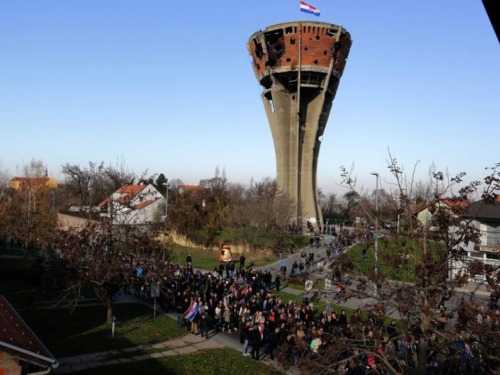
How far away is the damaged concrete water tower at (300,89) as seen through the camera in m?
58.1

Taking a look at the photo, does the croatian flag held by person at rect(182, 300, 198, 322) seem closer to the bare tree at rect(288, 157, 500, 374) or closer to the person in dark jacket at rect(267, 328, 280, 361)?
the person in dark jacket at rect(267, 328, 280, 361)

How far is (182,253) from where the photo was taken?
47125 millimetres

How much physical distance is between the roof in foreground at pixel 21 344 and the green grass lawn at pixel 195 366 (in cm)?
742

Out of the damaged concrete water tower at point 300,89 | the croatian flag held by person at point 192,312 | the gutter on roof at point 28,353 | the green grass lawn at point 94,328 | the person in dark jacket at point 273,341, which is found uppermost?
the damaged concrete water tower at point 300,89

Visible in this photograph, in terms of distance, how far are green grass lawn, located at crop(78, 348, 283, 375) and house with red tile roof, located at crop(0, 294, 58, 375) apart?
758cm

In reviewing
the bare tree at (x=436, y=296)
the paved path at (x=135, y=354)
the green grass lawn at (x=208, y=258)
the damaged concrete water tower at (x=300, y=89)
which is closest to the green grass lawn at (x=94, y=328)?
the paved path at (x=135, y=354)

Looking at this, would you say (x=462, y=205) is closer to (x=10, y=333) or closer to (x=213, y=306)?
(x=10, y=333)

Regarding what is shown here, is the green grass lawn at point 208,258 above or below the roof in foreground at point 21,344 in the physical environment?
below

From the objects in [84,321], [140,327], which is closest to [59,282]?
[84,321]

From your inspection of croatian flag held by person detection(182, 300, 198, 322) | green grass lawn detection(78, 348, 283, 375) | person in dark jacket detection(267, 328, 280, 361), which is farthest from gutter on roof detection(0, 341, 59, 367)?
croatian flag held by person detection(182, 300, 198, 322)

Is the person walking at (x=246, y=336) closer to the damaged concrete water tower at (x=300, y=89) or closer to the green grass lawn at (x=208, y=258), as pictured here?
the green grass lawn at (x=208, y=258)

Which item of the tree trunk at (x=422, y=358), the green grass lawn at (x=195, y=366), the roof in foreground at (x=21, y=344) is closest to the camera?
the roof in foreground at (x=21, y=344)

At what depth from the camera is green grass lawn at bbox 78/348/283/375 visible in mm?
14207

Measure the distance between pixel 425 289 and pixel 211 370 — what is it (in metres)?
9.28
